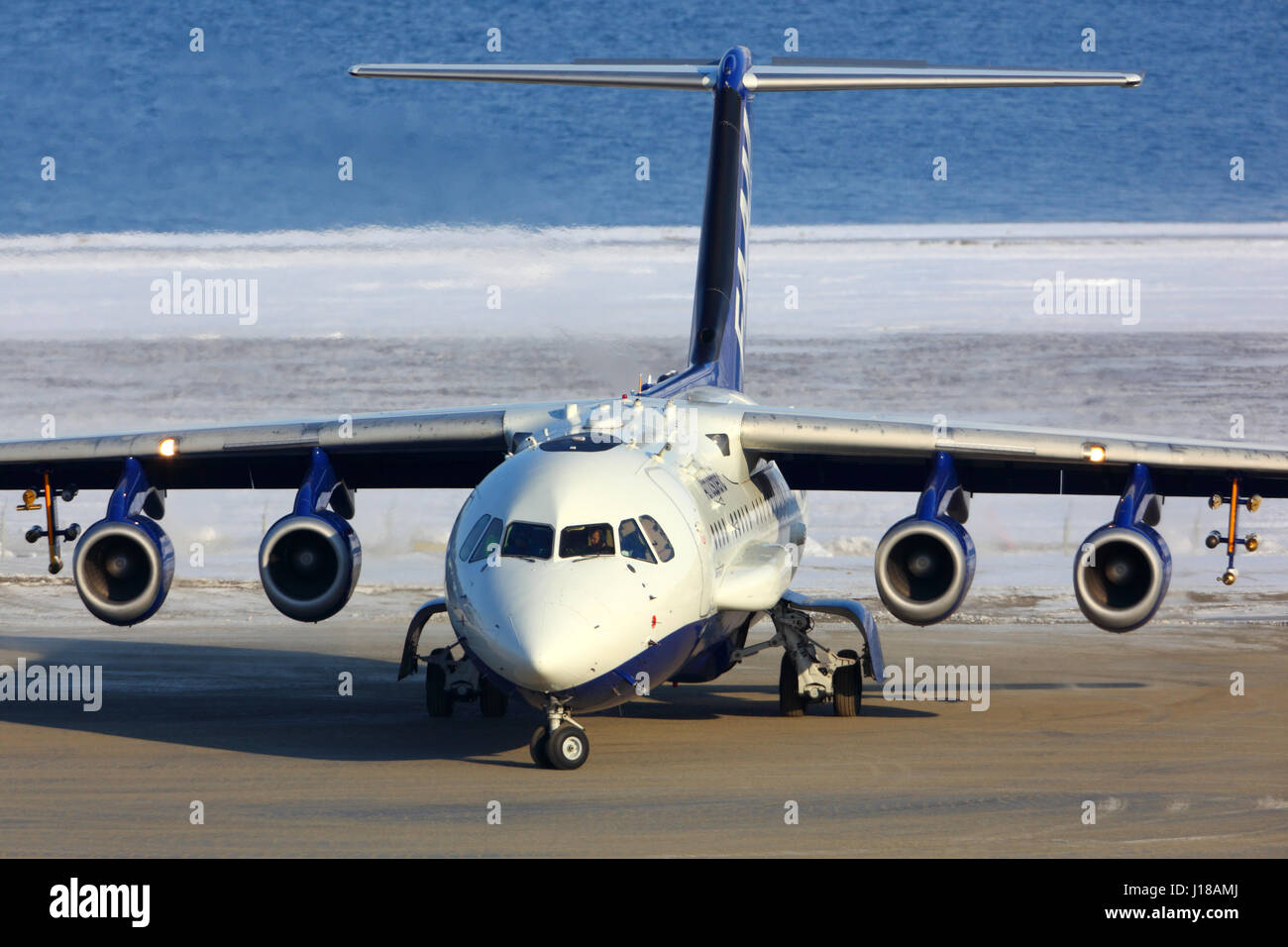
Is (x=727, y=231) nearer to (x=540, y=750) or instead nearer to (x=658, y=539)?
(x=658, y=539)

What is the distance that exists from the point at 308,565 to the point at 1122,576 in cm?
781

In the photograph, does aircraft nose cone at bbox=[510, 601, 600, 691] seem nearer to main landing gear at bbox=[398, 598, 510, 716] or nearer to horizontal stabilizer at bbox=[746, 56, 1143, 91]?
main landing gear at bbox=[398, 598, 510, 716]

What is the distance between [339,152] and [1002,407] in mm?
22483

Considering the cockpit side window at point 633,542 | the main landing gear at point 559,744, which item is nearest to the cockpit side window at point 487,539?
the cockpit side window at point 633,542

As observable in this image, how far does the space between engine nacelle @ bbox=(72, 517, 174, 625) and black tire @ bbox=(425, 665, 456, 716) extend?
280cm

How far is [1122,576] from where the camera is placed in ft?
58.6

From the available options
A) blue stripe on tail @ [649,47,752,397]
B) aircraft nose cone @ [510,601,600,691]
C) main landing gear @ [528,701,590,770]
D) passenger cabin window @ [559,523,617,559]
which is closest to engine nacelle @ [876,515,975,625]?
passenger cabin window @ [559,523,617,559]

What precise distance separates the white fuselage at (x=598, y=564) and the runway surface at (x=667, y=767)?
38.2 inches

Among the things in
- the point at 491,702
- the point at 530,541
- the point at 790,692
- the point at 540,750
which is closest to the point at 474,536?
the point at 530,541

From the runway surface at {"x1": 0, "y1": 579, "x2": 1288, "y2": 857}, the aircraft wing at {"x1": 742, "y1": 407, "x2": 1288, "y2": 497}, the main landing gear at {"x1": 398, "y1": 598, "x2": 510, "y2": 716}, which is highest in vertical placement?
the aircraft wing at {"x1": 742, "y1": 407, "x2": 1288, "y2": 497}

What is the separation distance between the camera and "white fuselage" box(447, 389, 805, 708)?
1478cm

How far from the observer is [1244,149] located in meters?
88.2

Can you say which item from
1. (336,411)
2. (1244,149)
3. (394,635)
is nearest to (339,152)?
(336,411)

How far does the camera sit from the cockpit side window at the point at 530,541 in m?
15.2
